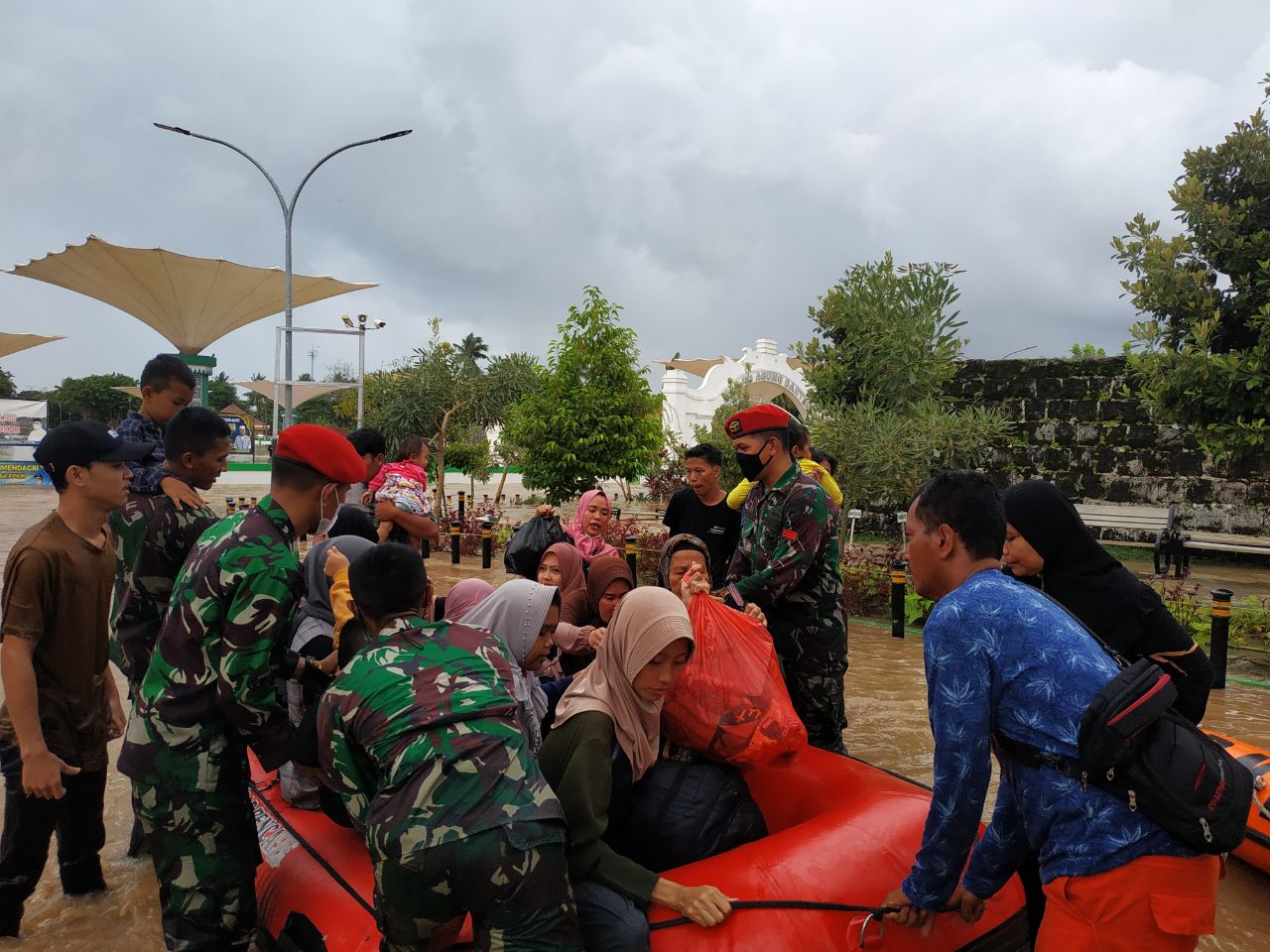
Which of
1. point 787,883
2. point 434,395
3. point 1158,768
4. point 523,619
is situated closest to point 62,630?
point 523,619

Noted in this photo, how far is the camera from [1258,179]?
775cm

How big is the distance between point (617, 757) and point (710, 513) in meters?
2.92

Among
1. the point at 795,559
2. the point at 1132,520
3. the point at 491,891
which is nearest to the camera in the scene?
the point at 491,891

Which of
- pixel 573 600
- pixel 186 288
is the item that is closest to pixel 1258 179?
pixel 573 600

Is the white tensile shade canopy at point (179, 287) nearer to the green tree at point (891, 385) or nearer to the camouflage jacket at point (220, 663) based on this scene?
the green tree at point (891, 385)

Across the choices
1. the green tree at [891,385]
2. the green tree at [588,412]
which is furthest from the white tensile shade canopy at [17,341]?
the green tree at [891,385]

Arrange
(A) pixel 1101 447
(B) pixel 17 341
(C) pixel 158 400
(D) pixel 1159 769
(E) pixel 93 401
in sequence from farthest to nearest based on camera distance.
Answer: (E) pixel 93 401, (B) pixel 17 341, (A) pixel 1101 447, (C) pixel 158 400, (D) pixel 1159 769

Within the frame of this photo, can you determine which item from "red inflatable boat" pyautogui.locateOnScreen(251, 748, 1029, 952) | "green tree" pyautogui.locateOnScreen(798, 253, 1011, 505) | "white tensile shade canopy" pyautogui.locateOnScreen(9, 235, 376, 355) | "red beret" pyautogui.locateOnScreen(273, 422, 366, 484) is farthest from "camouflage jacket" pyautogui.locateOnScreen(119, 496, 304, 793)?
"white tensile shade canopy" pyautogui.locateOnScreen(9, 235, 376, 355)

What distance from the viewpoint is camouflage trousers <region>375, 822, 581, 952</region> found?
1.79m

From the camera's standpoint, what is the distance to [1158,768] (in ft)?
5.50

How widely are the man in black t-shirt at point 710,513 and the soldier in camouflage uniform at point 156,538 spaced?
267cm

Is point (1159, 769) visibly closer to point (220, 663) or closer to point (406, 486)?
point (220, 663)

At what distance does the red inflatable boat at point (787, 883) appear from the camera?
85.5 inches

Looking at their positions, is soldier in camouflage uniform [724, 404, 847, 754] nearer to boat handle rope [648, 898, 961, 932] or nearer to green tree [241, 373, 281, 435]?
boat handle rope [648, 898, 961, 932]
